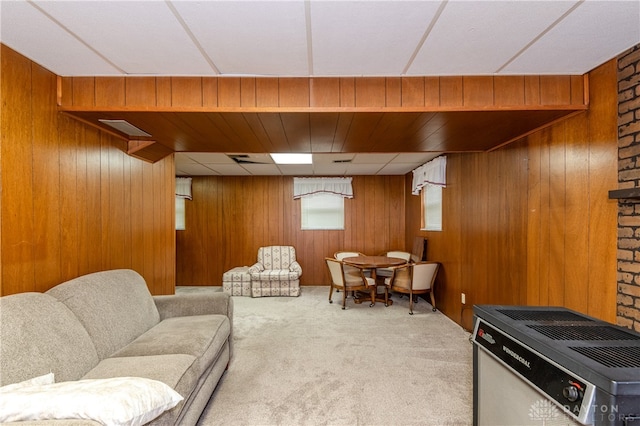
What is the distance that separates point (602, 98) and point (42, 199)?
11.6 feet

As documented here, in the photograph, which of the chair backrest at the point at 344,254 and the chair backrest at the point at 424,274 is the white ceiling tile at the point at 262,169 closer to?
the chair backrest at the point at 344,254

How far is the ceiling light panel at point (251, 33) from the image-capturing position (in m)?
1.35

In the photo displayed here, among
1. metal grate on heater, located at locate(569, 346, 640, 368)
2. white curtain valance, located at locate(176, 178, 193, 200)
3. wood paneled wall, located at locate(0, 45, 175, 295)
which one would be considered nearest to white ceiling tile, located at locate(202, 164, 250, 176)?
white curtain valance, located at locate(176, 178, 193, 200)

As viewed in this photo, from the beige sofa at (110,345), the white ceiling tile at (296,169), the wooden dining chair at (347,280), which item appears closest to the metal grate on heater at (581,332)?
the beige sofa at (110,345)

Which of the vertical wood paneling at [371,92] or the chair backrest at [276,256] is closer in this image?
the vertical wood paneling at [371,92]

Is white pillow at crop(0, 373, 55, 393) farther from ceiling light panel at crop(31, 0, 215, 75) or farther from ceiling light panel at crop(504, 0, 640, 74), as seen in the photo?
ceiling light panel at crop(504, 0, 640, 74)

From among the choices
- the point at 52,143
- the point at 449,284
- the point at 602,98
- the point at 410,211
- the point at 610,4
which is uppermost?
the point at 610,4

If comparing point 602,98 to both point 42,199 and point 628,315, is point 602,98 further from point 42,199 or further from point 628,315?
point 42,199

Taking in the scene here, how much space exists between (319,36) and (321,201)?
493 centimetres

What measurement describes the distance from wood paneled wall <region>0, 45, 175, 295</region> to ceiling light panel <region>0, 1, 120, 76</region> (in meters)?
0.09

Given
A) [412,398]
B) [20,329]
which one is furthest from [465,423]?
[20,329]

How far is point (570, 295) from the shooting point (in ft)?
6.73

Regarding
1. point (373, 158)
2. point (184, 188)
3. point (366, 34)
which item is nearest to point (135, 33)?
point (366, 34)

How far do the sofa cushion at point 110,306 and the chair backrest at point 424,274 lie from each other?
11.0ft
